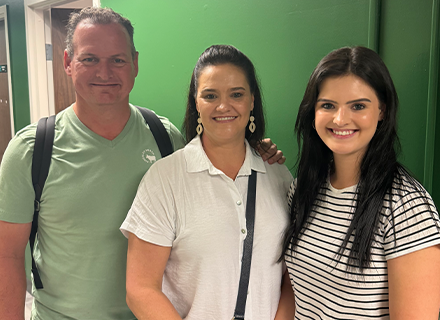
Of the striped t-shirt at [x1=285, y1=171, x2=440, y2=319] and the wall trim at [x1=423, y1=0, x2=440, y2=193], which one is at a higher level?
the wall trim at [x1=423, y1=0, x2=440, y2=193]

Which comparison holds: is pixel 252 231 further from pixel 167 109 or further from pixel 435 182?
pixel 167 109

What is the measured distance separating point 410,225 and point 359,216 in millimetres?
152

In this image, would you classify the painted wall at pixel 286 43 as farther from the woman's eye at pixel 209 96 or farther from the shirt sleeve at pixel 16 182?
the shirt sleeve at pixel 16 182

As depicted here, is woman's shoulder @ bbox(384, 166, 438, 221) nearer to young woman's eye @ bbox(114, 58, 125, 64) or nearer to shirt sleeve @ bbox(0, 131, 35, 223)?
young woman's eye @ bbox(114, 58, 125, 64)

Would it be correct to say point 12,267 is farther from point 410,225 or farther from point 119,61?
point 410,225

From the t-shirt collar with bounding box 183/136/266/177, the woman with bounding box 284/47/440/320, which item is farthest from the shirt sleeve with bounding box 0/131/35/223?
the woman with bounding box 284/47/440/320

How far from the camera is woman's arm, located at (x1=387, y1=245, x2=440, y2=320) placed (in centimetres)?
106

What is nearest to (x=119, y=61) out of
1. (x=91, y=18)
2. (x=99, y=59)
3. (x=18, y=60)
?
(x=99, y=59)

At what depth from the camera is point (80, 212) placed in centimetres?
151

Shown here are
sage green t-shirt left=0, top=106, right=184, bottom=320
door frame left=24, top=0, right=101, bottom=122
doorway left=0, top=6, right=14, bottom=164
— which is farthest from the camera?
doorway left=0, top=6, right=14, bottom=164

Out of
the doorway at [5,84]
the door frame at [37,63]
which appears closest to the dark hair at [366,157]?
the door frame at [37,63]

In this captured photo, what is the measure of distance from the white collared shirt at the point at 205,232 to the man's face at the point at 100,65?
1.38ft

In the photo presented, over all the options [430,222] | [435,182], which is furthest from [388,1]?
[430,222]

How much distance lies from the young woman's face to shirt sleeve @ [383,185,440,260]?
23 cm
